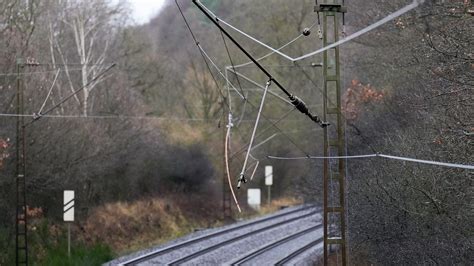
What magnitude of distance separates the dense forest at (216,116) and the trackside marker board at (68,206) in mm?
2346

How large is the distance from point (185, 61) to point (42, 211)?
2652cm

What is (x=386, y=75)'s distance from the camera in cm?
3225

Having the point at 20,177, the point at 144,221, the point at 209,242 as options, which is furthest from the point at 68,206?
the point at 144,221

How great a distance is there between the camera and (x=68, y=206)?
1150 inches

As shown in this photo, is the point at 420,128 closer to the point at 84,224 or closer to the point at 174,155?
the point at 84,224

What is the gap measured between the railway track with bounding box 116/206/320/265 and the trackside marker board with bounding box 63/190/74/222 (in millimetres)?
2849

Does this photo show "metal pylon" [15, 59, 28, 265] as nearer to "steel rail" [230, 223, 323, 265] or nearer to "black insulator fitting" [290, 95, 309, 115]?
"steel rail" [230, 223, 323, 265]

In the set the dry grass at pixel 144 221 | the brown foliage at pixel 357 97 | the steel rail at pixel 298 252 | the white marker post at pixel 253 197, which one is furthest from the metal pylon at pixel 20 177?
the white marker post at pixel 253 197

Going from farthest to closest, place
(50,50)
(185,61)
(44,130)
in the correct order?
(185,61)
(50,50)
(44,130)

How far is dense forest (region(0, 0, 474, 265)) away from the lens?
18.2m

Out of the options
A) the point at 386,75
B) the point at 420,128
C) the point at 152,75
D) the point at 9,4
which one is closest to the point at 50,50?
the point at 9,4

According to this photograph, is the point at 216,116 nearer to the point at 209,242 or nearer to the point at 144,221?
the point at 144,221

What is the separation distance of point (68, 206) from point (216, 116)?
1024 inches

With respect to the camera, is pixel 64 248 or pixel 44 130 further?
pixel 44 130
